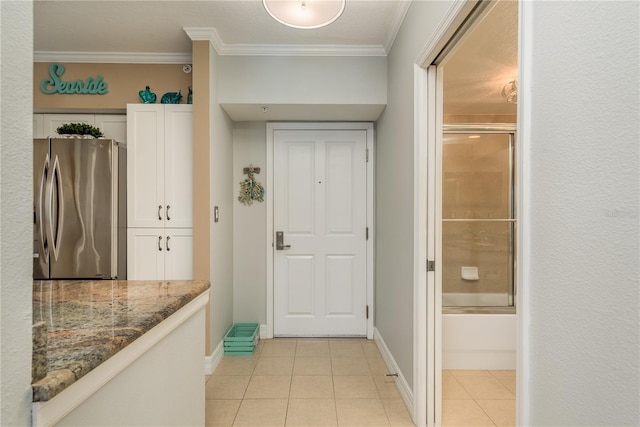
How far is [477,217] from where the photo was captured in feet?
10.8

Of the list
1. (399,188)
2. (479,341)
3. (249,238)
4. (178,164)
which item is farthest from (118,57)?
(479,341)

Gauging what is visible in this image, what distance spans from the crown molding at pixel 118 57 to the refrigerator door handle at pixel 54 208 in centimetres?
99

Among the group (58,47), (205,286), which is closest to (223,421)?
(205,286)

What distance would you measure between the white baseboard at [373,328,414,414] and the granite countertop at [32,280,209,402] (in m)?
1.47

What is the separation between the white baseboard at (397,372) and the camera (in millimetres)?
2074

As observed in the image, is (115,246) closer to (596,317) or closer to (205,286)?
(205,286)

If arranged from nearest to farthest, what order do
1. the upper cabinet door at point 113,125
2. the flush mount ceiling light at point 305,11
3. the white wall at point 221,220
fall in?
the flush mount ceiling light at point 305,11 < the white wall at point 221,220 < the upper cabinet door at point 113,125

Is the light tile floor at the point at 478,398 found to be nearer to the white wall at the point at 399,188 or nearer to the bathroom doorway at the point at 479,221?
the bathroom doorway at the point at 479,221

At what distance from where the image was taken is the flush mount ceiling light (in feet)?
5.23

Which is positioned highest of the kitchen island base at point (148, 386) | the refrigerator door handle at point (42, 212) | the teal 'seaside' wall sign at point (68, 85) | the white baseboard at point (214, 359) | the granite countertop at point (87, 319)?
the teal 'seaside' wall sign at point (68, 85)

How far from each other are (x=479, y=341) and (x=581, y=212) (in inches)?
87.4

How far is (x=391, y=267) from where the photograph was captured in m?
2.66

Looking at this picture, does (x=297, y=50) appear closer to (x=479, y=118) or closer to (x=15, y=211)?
(x=479, y=118)

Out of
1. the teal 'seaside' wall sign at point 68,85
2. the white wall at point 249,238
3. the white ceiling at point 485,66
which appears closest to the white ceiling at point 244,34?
the white ceiling at point 485,66
